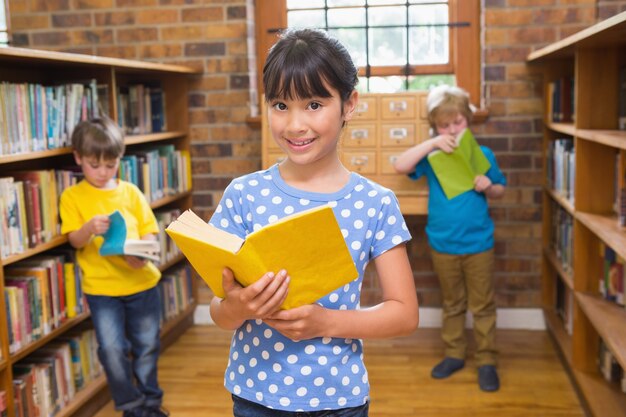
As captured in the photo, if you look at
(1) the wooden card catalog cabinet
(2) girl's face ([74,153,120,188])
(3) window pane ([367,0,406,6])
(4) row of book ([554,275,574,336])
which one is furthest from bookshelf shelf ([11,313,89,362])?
(3) window pane ([367,0,406,6])

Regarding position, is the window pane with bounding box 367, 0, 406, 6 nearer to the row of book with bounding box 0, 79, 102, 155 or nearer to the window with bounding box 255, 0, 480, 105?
the window with bounding box 255, 0, 480, 105

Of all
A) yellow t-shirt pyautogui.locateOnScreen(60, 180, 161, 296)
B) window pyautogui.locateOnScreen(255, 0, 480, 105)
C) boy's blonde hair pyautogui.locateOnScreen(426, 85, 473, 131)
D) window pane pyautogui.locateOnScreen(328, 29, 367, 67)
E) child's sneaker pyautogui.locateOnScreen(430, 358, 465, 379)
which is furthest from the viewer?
window pane pyautogui.locateOnScreen(328, 29, 367, 67)

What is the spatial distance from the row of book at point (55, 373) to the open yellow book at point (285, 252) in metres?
1.61

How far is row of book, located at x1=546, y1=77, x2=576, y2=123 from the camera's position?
3543mm

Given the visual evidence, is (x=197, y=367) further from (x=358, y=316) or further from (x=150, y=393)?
(x=358, y=316)

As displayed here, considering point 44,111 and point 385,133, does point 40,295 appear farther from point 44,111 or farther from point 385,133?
point 385,133

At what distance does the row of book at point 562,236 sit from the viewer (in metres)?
3.37

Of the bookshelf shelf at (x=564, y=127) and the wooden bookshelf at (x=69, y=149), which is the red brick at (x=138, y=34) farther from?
A: the bookshelf shelf at (x=564, y=127)

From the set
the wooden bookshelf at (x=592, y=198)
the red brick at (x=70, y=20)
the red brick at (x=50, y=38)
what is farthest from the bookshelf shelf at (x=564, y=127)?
the red brick at (x=50, y=38)

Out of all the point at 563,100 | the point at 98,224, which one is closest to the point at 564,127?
the point at 563,100

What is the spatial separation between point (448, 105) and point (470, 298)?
0.88 metres

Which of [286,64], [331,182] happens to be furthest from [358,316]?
[286,64]

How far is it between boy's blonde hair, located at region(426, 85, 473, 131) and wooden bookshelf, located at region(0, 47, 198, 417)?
4.31 feet

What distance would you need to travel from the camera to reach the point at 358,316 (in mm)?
1299
